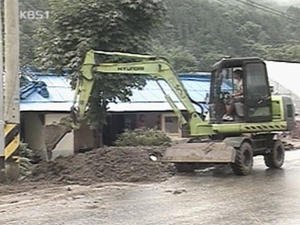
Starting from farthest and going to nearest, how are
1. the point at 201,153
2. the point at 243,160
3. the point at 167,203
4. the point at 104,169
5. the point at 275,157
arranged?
the point at 275,157 → the point at 243,160 → the point at 201,153 → the point at 104,169 → the point at 167,203

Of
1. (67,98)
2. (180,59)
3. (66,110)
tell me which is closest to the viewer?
(66,110)

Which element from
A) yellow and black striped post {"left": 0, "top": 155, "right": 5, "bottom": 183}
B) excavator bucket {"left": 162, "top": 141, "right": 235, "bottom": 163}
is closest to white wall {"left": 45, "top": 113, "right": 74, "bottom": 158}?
excavator bucket {"left": 162, "top": 141, "right": 235, "bottom": 163}

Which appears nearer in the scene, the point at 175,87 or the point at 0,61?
the point at 0,61

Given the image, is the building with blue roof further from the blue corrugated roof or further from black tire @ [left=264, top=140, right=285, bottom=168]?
black tire @ [left=264, top=140, right=285, bottom=168]

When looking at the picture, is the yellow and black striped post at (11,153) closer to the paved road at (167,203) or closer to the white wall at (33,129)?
the paved road at (167,203)

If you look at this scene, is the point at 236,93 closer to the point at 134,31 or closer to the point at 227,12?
the point at 134,31

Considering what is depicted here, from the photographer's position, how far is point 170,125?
3188cm

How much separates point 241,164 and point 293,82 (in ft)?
94.8

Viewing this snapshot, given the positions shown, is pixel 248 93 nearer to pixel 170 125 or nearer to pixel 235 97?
pixel 235 97

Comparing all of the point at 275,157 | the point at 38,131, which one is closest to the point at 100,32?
the point at 275,157

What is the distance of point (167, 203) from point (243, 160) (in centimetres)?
506

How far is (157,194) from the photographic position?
12.5m

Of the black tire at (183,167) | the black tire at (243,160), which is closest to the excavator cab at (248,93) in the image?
the black tire at (243,160)

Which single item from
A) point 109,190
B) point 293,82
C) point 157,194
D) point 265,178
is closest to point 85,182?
point 109,190
